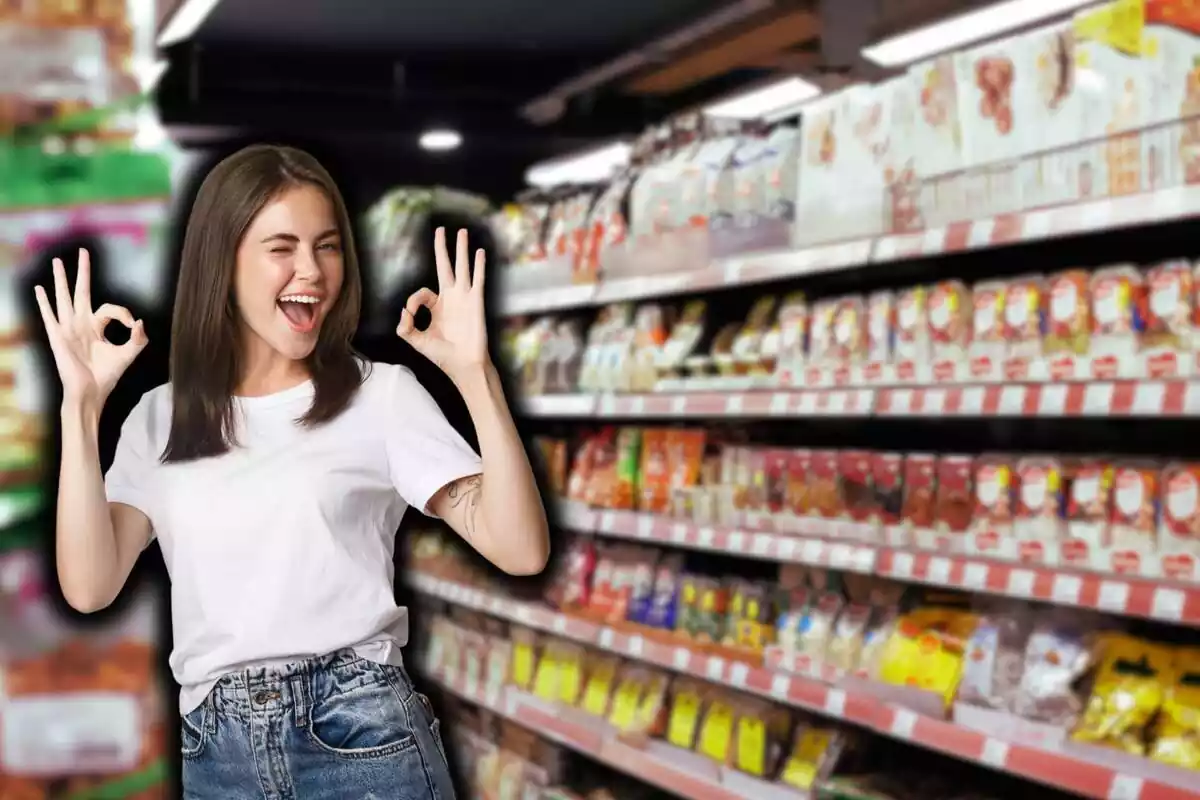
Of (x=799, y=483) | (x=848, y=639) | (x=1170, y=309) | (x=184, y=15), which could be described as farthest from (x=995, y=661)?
(x=184, y=15)

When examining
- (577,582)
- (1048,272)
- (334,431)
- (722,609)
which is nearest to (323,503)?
(334,431)

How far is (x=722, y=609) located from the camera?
3.61 metres

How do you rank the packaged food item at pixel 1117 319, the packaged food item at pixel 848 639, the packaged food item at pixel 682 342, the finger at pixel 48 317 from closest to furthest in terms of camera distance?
the finger at pixel 48 317 → the packaged food item at pixel 1117 319 → the packaged food item at pixel 848 639 → the packaged food item at pixel 682 342

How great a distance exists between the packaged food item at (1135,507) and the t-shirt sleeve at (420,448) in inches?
65.1

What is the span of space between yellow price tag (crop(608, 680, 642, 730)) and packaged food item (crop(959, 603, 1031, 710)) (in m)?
1.24

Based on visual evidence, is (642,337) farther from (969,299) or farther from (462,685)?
(462,685)

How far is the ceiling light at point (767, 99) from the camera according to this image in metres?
4.16

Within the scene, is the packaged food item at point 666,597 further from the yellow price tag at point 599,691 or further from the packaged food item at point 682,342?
the packaged food item at point 682,342

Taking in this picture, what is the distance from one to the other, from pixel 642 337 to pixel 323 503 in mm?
2629

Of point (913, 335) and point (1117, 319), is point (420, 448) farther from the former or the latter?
point (913, 335)

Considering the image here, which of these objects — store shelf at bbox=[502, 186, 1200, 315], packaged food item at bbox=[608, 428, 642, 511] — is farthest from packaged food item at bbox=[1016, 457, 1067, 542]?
packaged food item at bbox=[608, 428, 642, 511]

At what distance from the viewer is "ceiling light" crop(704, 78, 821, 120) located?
416 cm

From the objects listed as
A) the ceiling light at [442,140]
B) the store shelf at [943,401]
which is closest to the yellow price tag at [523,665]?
the store shelf at [943,401]

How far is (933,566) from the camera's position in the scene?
2.81m
